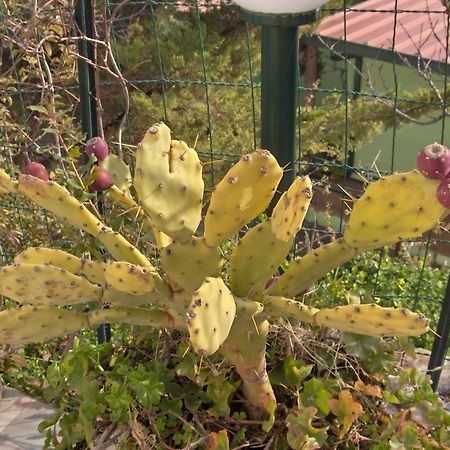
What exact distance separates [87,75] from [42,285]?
1.01 meters

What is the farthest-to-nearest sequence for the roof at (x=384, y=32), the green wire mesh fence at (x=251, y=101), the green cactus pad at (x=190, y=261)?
the roof at (x=384, y=32) < the green wire mesh fence at (x=251, y=101) < the green cactus pad at (x=190, y=261)

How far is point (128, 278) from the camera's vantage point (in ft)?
4.47

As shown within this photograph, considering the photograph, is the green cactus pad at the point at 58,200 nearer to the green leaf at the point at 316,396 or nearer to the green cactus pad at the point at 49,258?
the green cactus pad at the point at 49,258

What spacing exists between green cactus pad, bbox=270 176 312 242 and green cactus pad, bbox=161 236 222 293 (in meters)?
0.14

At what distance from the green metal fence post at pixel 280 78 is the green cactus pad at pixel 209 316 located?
56 centimetres

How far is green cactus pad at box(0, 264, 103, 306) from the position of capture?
4.51 ft

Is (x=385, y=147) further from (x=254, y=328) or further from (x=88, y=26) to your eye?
(x=254, y=328)

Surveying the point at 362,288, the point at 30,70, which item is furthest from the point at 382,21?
the point at 30,70

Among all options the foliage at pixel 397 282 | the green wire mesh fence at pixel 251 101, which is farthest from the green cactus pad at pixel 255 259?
the green wire mesh fence at pixel 251 101

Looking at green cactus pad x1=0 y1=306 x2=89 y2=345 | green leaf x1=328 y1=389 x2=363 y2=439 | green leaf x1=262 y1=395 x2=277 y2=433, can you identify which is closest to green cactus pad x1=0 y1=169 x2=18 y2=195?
green cactus pad x1=0 y1=306 x2=89 y2=345

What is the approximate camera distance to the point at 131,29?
6457mm

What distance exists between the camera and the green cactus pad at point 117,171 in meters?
1.79

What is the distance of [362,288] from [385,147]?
202 inches

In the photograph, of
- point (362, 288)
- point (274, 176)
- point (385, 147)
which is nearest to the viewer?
point (274, 176)
